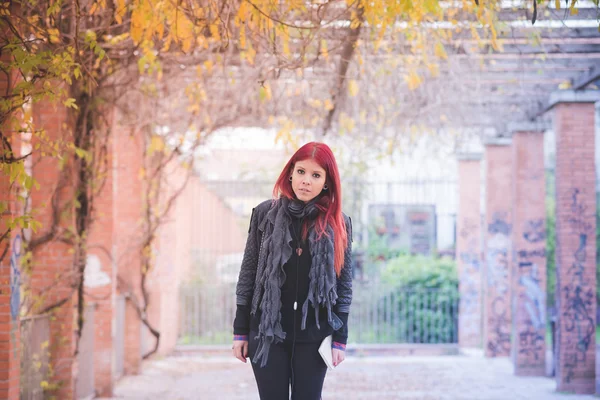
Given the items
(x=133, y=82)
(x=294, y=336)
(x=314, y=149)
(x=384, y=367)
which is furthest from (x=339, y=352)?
(x=384, y=367)

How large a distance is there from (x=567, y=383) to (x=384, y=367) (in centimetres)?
366

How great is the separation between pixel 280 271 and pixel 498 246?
36.2ft

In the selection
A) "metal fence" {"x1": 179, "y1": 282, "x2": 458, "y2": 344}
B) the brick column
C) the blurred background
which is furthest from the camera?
"metal fence" {"x1": 179, "y1": 282, "x2": 458, "y2": 344}

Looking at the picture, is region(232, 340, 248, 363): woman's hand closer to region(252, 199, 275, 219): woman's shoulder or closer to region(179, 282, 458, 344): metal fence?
region(252, 199, 275, 219): woman's shoulder

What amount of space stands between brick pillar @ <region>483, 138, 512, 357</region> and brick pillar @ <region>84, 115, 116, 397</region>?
294 inches

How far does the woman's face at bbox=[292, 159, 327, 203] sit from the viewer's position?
4172 mm

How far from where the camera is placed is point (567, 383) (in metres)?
10.3

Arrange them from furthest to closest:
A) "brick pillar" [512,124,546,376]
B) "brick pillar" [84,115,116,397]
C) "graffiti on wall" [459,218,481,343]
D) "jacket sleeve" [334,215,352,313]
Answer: "graffiti on wall" [459,218,481,343], "brick pillar" [512,124,546,376], "brick pillar" [84,115,116,397], "jacket sleeve" [334,215,352,313]

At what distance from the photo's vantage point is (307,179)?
4164 millimetres

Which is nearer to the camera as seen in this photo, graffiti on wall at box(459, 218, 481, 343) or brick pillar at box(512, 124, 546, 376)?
brick pillar at box(512, 124, 546, 376)

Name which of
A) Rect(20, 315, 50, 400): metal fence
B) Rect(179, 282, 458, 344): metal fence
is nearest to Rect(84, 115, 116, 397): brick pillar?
Rect(20, 315, 50, 400): metal fence

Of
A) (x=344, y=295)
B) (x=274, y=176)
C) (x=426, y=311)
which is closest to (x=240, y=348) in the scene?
(x=344, y=295)

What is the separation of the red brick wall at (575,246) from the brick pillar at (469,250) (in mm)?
5169

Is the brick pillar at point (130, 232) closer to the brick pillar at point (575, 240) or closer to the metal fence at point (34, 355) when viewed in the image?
the metal fence at point (34, 355)
